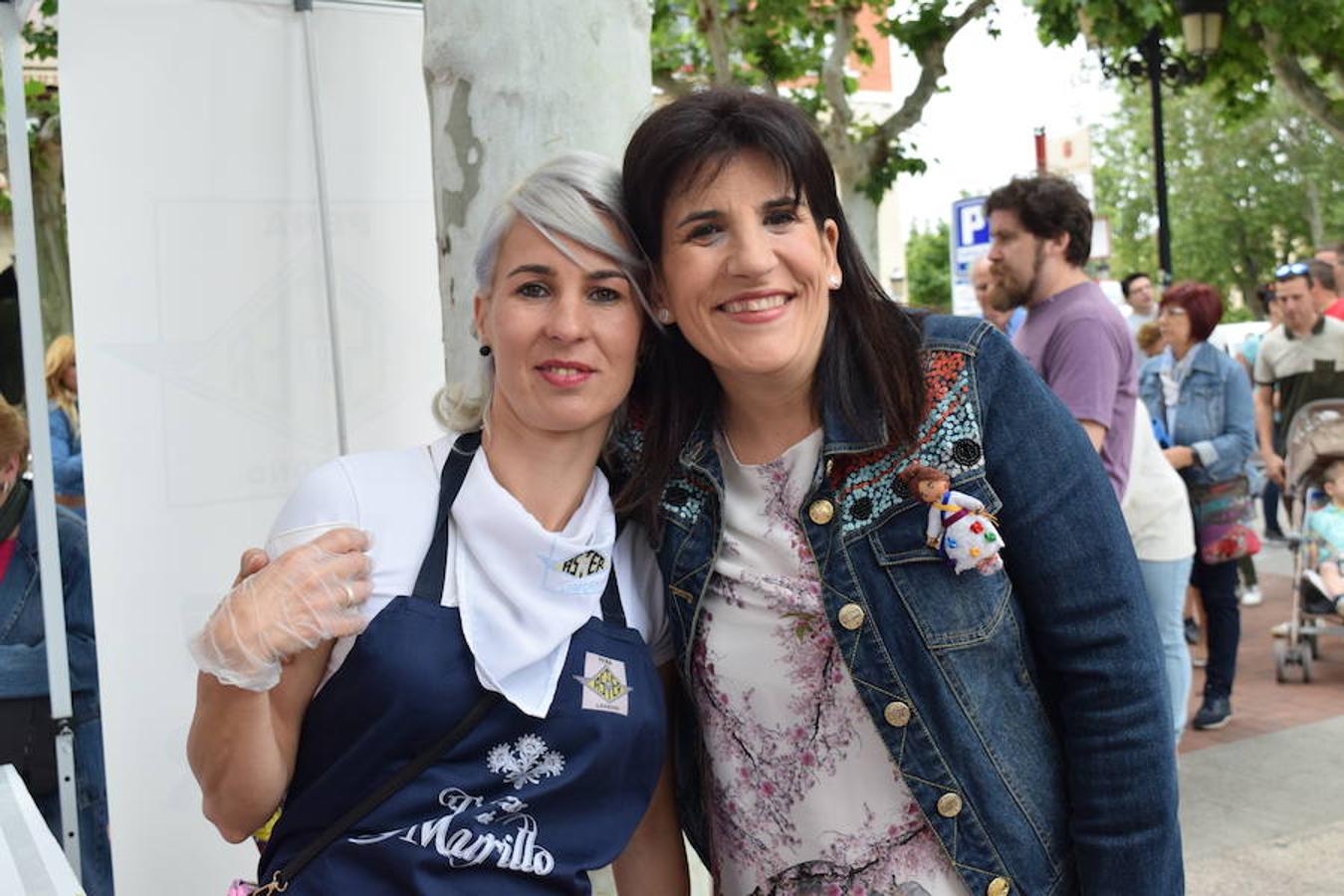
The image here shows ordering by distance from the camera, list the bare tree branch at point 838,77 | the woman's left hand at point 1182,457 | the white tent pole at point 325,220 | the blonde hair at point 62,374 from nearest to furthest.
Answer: the white tent pole at point 325,220
the blonde hair at point 62,374
the woman's left hand at point 1182,457
the bare tree branch at point 838,77

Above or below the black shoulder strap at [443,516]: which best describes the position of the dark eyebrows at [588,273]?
above

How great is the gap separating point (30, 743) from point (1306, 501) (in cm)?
600

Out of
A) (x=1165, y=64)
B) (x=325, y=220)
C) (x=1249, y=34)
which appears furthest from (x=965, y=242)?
(x=325, y=220)

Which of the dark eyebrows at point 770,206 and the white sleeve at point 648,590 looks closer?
the dark eyebrows at point 770,206

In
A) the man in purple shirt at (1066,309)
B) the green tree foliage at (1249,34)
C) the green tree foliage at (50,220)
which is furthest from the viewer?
the green tree foliage at (1249,34)

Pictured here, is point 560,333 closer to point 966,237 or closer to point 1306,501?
point 1306,501

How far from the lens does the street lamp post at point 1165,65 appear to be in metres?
10.9

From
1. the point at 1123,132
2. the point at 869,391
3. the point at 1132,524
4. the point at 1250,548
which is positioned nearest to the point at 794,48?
the point at 1250,548

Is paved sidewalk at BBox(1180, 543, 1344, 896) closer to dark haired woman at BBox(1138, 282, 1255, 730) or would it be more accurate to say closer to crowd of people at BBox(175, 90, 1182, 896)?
dark haired woman at BBox(1138, 282, 1255, 730)

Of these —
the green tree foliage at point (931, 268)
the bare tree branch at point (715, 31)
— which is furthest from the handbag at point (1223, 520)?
the green tree foliage at point (931, 268)

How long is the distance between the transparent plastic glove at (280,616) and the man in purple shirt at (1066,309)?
3005 mm

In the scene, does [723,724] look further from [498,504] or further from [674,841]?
[498,504]

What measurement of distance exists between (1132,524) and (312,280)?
2914 mm

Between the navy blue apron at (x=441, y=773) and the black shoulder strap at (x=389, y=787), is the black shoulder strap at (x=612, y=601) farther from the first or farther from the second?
the black shoulder strap at (x=389, y=787)
